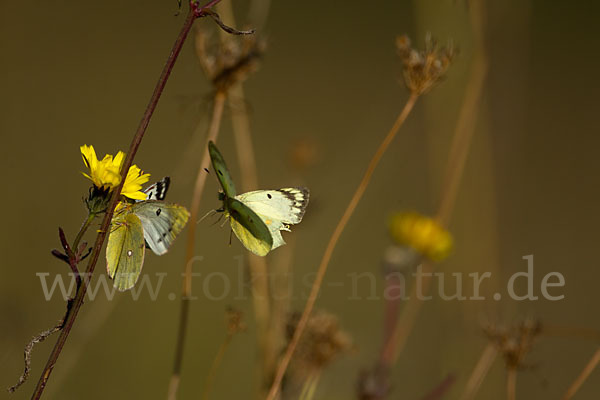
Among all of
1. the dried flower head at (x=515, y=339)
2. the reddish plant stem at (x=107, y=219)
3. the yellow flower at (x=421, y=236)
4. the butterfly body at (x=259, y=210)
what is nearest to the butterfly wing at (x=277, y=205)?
the butterfly body at (x=259, y=210)

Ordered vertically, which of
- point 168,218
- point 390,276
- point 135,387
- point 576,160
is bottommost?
point 135,387

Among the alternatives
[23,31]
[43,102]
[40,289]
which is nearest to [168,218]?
[40,289]

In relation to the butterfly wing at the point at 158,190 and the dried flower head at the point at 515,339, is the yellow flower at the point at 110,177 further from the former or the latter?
the dried flower head at the point at 515,339

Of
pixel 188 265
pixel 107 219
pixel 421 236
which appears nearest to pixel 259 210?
pixel 188 265

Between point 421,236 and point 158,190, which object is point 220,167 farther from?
point 421,236

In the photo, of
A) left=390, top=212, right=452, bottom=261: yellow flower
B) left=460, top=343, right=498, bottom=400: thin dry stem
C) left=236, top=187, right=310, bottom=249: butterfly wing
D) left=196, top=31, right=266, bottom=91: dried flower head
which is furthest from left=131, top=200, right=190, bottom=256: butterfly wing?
left=390, top=212, right=452, bottom=261: yellow flower

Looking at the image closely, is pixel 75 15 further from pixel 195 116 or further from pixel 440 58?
pixel 440 58

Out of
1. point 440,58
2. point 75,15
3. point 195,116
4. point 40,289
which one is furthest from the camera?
point 75,15
